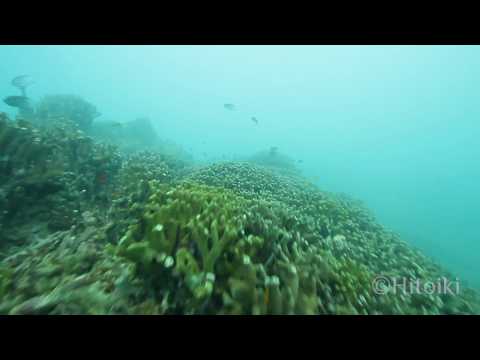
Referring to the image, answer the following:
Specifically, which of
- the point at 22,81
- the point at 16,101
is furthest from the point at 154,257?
the point at 22,81

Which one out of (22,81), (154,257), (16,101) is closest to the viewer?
(154,257)

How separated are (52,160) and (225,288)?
579 cm

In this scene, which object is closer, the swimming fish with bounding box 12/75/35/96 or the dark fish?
the dark fish

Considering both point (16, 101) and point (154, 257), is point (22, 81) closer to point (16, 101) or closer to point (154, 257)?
point (16, 101)
